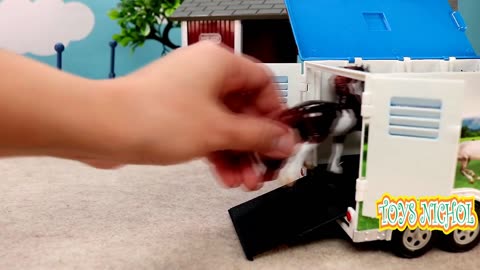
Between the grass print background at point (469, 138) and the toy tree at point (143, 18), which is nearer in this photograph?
the grass print background at point (469, 138)

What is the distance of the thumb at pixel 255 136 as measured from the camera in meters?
0.40

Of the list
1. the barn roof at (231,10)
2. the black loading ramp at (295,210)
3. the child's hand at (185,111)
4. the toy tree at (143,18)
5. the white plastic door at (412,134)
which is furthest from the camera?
the toy tree at (143,18)

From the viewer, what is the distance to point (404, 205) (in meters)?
0.74

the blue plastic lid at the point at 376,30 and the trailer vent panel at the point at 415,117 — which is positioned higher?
the blue plastic lid at the point at 376,30

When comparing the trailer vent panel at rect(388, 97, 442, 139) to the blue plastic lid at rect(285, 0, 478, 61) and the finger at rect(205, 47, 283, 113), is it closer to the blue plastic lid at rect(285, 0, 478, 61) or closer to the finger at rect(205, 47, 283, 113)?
the finger at rect(205, 47, 283, 113)

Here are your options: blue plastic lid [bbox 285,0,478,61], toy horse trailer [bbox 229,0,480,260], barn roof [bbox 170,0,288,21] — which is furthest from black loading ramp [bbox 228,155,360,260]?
barn roof [bbox 170,0,288,21]

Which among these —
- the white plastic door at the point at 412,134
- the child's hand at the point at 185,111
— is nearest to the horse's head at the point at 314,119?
the white plastic door at the point at 412,134

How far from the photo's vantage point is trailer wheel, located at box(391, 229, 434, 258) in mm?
771

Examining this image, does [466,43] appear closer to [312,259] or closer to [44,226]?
[312,259]

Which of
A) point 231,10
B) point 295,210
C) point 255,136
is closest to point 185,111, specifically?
point 255,136

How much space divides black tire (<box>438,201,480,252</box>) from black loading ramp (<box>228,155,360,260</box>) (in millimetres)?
174

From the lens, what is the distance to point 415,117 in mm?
702

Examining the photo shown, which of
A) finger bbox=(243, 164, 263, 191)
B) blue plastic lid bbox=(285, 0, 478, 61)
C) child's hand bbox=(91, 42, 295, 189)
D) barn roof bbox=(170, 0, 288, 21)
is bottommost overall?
finger bbox=(243, 164, 263, 191)

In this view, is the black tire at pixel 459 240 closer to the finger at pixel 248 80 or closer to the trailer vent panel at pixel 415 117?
the trailer vent panel at pixel 415 117
